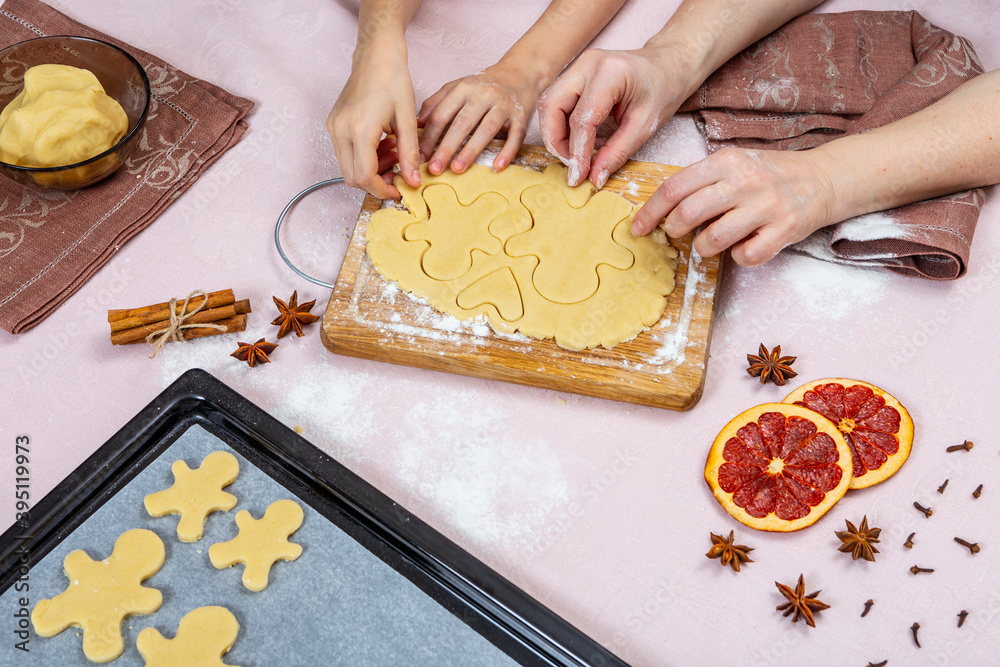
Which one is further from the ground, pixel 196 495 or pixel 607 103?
pixel 607 103

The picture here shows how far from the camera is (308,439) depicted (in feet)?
5.08

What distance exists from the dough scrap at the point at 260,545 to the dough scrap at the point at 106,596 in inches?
4.4

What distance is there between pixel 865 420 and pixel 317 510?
105cm

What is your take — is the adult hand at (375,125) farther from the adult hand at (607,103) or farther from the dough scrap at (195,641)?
the dough scrap at (195,641)

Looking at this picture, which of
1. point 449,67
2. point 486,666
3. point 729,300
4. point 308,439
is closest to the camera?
point 486,666

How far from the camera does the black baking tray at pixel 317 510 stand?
50.3 inches

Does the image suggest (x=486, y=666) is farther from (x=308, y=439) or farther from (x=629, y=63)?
(x=629, y=63)

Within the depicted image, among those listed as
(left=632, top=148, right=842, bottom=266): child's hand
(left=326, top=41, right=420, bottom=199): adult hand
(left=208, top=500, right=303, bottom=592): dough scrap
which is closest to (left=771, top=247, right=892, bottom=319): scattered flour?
(left=632, top=148, right=842, bottom=266): child's hand

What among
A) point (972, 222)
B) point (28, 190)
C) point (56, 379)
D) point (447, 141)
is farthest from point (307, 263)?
point (972, 222)

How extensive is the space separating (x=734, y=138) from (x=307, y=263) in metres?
1.06

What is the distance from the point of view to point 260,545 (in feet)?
4.46

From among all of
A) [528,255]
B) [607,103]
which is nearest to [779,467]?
[528,255]

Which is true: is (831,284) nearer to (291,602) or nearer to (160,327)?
(291,602)

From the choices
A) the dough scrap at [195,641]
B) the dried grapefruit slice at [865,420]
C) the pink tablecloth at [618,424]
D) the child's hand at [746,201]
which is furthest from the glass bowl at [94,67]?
the dried grapefruit slice at [865,420]
